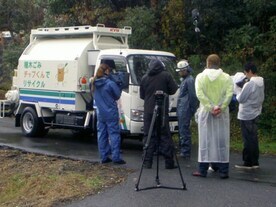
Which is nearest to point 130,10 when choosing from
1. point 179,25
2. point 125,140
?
point 179,25

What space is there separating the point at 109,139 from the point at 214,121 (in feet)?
8.10

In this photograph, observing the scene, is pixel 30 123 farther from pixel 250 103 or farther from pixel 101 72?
pixel 250 103

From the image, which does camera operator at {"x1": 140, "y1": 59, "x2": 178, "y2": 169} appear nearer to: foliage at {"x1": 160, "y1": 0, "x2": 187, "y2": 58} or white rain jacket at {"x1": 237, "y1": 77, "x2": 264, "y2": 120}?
white rain jacket at {"x1": 237, "y1": 77, "x2": 264, "y2": 120}

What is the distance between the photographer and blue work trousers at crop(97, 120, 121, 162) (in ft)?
35.9

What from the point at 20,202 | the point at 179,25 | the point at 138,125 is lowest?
the point at 20,202

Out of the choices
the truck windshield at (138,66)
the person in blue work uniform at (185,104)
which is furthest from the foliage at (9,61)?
the person in blue work uniform at (185,104)

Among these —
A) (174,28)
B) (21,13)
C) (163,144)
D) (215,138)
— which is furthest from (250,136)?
(21,13)

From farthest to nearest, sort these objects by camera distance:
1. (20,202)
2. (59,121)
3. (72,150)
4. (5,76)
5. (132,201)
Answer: (5,76)
(59,121)
(72,150)
(20,202)
(132,201)

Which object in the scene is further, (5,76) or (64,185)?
(5,76)

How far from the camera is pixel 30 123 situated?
52.5 ft

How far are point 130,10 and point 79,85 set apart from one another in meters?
6.41

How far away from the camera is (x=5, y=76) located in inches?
1273

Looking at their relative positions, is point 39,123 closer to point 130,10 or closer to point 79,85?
point 79,85

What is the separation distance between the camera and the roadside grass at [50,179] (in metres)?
9.09
